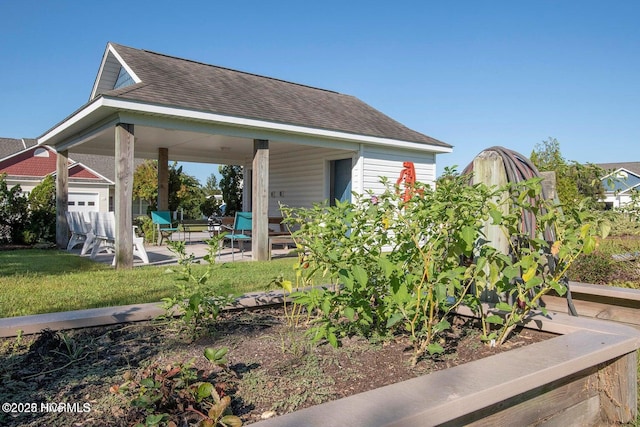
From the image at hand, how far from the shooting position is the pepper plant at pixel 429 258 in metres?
2.16

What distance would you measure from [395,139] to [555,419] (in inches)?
373

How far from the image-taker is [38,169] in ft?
84.4

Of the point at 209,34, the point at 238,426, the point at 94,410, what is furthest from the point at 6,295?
the point at 209,34

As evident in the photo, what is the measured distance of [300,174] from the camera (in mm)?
13328

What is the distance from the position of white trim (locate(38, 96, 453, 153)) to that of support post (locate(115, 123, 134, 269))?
0.33m

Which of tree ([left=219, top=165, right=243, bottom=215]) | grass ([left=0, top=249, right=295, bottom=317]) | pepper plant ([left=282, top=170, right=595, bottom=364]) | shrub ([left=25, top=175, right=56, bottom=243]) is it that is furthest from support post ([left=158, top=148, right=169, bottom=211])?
pepper plant ([left=282, top=170, right=595, bottom=364])

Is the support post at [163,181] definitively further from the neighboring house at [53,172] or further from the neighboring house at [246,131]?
the neighboring house at [53,172]

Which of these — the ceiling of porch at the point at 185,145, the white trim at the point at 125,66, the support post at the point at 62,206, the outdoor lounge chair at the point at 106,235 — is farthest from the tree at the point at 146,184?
the outdoor lounge chair at the point at 106,235

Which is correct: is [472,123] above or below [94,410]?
above

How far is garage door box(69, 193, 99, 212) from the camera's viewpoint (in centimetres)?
2341

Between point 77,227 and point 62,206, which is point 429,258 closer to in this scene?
point 77,227

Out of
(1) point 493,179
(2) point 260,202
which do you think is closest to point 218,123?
(2) point 260,202

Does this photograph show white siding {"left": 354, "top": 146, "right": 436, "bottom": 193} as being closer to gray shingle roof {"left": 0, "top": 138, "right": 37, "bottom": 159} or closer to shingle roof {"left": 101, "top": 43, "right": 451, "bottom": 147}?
shingle roof {"left": 101, "top": 43, "right": 451, "bottom": 147}

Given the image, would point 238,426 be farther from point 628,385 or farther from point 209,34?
point 209,34
